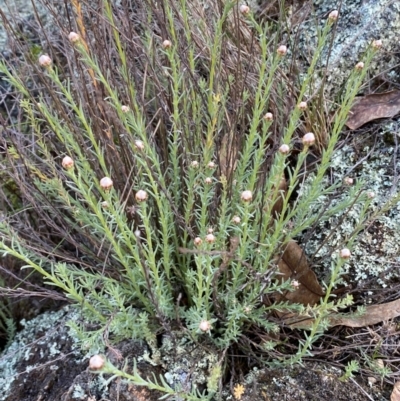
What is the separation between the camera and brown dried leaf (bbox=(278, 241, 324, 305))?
114cm

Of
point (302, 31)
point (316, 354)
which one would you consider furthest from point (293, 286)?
point (302, 31)

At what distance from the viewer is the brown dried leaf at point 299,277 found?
3.74 ft

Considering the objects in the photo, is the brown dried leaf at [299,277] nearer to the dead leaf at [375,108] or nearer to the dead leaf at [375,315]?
the dead leaf at [375,315]

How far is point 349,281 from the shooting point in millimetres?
1176

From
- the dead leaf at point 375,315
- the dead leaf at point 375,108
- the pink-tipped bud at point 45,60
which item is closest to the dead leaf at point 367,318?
the dead leaf at point 375,315

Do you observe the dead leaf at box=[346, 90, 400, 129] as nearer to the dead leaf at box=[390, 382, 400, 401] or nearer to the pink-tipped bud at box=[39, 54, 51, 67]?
the dead leaf at box=[390, 382, 400, 401]

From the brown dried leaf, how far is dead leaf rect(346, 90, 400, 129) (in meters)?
0.43

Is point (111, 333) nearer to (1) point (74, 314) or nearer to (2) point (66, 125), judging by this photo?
(1) point (74, 314)

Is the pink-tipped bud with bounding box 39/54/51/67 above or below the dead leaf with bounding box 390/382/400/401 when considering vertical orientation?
above

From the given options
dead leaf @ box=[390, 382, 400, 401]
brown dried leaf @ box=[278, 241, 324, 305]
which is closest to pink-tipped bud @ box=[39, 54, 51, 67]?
brown dried leaf @ box=[278, 241, 324, 305]

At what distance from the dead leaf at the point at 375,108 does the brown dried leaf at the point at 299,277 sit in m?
0.43

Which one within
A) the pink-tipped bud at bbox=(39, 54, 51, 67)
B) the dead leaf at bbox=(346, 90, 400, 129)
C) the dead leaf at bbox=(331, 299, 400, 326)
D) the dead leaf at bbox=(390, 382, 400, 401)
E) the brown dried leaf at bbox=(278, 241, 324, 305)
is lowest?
the dead leaf at bbox=(390, 382, 400, 401)

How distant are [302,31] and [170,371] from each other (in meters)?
1.09

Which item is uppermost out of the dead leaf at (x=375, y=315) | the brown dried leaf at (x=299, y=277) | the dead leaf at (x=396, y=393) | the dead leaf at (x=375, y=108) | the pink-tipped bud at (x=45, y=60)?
Answer: the pink-tipped bud at (x=45, y=60)
